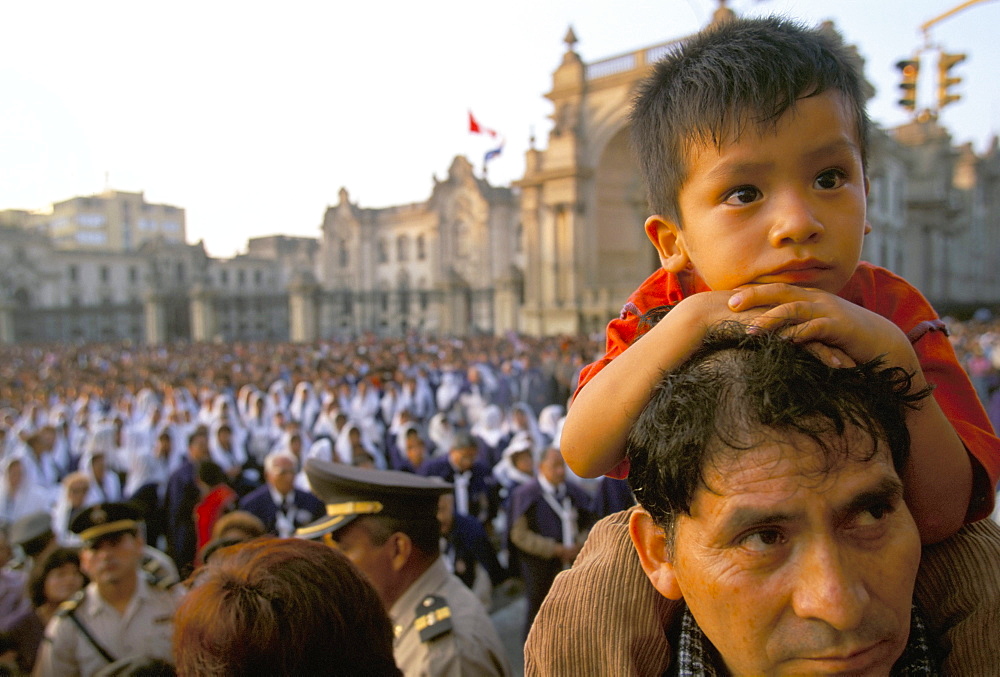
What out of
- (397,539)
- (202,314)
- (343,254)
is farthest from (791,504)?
(343,254)

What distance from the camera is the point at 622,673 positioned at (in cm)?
113

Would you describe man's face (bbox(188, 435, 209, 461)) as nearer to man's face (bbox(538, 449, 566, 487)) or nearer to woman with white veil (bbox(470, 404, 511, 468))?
woman with white veil (bbox(470, 404, 511, 468))

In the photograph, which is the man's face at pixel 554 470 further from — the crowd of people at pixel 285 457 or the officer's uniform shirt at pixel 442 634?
the officer's uniform shirt at pixel 442 634

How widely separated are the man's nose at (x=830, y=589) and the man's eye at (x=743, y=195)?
58cm

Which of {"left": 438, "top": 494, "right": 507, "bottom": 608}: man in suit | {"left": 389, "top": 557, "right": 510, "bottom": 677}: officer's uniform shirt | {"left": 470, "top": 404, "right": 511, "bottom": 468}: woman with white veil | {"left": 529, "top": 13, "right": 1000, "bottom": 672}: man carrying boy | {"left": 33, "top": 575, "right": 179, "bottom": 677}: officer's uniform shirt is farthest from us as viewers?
{"left": 470, "top": 404, "right": 511, "bottom": 468}: woman with white veil

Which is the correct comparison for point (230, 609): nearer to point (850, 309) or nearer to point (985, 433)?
point (850, 309)

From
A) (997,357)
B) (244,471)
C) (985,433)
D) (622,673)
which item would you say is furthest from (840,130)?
(997,357)

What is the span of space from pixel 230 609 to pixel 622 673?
111cm

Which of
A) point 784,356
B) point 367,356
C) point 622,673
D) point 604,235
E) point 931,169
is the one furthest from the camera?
point 931,169

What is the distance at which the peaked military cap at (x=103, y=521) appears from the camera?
3641mm

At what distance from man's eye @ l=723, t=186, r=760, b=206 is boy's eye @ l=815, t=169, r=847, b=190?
11 centimetres

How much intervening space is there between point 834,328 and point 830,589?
1.26ft

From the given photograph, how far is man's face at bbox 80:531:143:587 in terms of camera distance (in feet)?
11.7

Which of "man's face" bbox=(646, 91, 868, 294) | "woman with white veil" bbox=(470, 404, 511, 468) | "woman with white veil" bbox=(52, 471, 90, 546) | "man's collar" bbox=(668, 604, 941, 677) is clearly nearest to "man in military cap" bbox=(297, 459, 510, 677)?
"man's collar" bbox=(668, 604, 941, 677)
